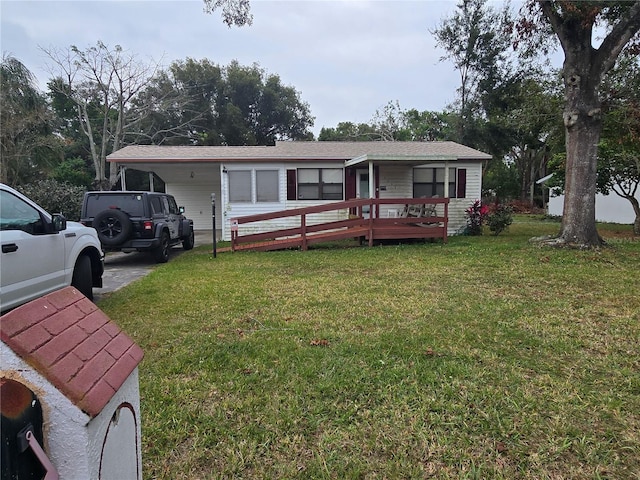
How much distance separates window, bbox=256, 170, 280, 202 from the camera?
1366 centimetres

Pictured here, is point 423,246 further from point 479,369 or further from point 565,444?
point 565,444

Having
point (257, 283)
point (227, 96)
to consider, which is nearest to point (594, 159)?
point (257, 283)

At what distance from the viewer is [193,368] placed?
3.28m

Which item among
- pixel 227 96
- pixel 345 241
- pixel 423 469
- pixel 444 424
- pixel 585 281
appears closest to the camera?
pixel 423 469

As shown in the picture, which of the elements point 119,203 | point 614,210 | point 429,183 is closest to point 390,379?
point 119,203

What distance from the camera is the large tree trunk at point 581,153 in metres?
9.32

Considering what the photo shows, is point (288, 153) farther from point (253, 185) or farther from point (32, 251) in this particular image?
point (32, 251)

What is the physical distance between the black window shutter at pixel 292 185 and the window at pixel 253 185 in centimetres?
36

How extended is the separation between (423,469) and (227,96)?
1280 inches

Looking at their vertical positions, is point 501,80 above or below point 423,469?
above

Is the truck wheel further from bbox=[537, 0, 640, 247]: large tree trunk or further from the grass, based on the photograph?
bbox=[537, 0, 640, 247]: large tree trunk

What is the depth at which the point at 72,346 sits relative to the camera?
1.11 metres

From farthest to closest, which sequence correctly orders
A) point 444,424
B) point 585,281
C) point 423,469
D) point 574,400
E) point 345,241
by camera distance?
1. point 345,241
2. point 585,281
3. point 574,400
4. point 444,424
5. point 423,469

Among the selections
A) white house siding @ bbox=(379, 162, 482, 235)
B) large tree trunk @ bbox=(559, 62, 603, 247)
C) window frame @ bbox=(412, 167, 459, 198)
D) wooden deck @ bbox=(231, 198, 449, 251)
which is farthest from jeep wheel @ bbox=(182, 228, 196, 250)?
large tree trunk @ bbox=(559, 62, 603, 247)
